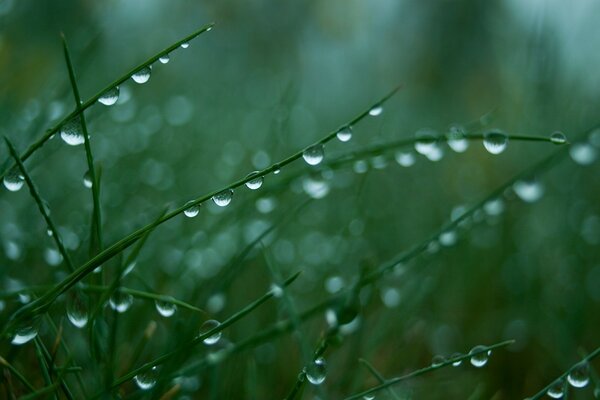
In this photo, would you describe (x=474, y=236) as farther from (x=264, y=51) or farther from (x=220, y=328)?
(x=264, y=51)

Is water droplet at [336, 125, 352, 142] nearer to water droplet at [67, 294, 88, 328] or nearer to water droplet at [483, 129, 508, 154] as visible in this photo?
water droplet at [483, 129, 508, 154]

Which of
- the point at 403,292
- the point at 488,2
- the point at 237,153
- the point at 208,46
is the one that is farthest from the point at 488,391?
the point at 488,2

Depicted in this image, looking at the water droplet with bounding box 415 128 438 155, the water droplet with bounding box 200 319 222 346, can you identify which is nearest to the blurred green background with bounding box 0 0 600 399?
the water droplet with bounding box 200 319 222 346

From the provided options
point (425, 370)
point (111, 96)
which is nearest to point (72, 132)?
point (111, 96)

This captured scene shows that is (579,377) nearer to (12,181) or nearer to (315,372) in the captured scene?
(315,372)

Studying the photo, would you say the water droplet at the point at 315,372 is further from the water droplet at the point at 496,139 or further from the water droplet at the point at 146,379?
the water droplet at the point at 496,139

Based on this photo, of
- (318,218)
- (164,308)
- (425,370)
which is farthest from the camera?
(318,218)
